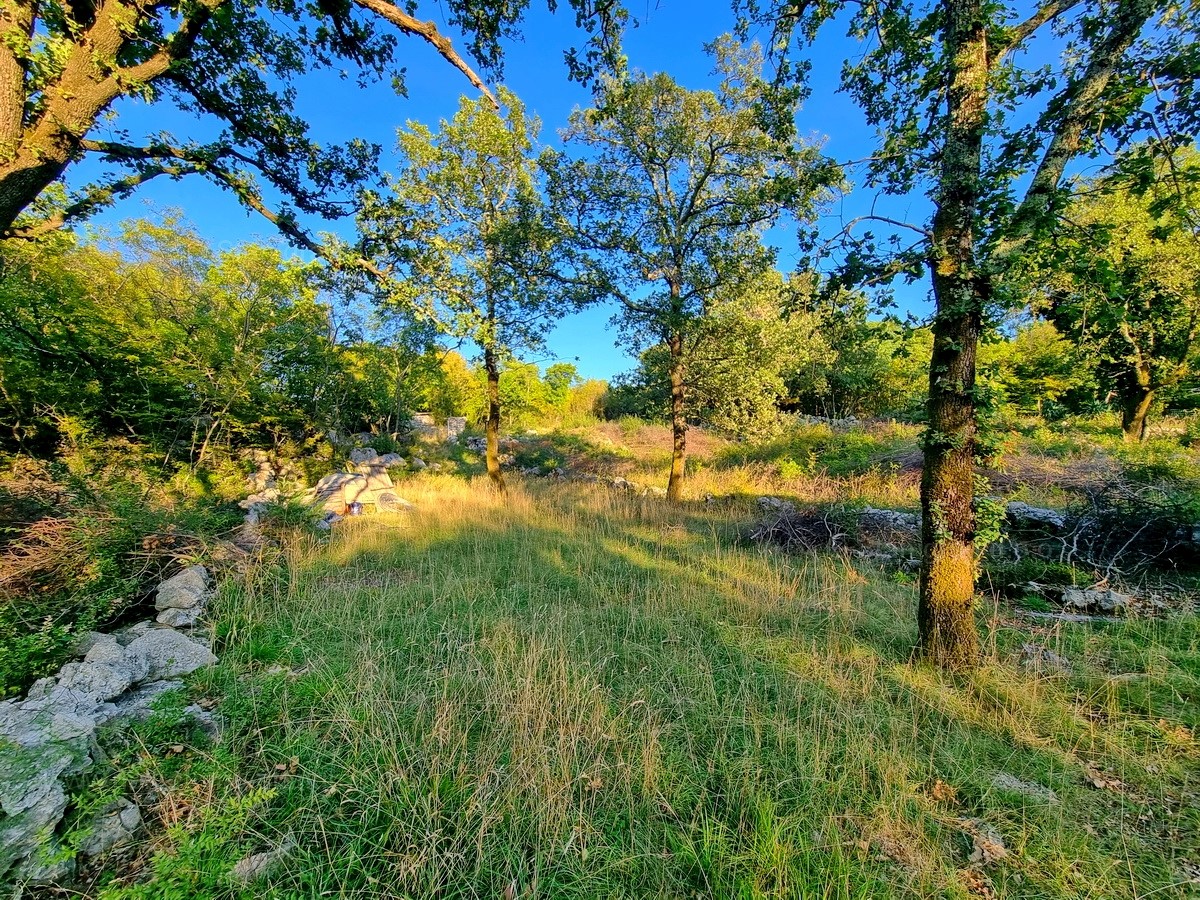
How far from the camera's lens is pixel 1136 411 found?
14.8 metres

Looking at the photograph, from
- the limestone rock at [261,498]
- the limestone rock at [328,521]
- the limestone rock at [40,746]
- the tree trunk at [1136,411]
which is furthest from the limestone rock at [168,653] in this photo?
the tree trunk at [1136,411]

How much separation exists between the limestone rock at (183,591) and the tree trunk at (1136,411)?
77.0 feet

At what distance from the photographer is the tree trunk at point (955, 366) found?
10.3 ft

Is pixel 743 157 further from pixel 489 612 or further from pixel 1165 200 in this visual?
pixel 489 612

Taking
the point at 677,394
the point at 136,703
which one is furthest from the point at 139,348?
the point at 677,394

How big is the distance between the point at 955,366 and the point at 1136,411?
2000 cm

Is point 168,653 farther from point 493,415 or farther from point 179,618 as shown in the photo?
point 493,415

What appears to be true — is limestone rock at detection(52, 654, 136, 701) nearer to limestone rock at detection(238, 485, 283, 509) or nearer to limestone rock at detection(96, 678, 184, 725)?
limestone rock at detection(96, 678, 184, 725)

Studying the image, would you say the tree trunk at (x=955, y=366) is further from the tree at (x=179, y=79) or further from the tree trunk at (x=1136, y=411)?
the tree trunk at (x=1136, y=411)

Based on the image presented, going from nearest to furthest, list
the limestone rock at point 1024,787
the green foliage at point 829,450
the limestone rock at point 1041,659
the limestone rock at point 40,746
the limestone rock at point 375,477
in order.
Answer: the limestone rock at point 40,746, the limestone rock at point 1024,787, the limestone rock at point 1041,659, the limestone rock at point 375,477, the green foliage at point 829,450

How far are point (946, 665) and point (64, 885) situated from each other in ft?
17.2

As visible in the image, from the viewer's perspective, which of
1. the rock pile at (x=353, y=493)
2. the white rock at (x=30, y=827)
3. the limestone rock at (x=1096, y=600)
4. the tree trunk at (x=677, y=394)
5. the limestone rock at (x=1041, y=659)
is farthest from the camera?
the tree trunk at (x=677, y=394)

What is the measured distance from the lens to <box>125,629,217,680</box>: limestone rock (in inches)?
120

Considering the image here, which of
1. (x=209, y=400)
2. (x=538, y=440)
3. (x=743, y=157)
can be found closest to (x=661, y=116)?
(x=743, y=157)
